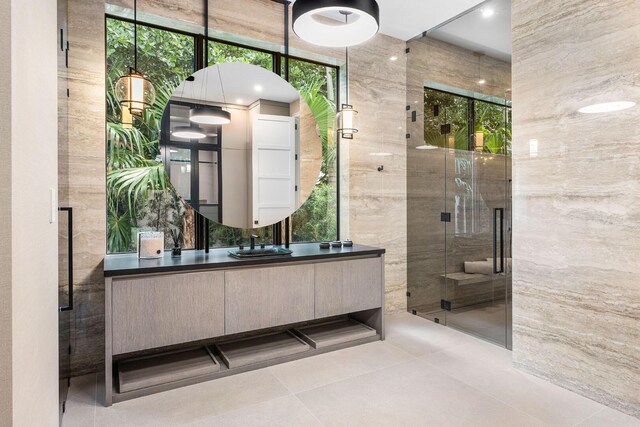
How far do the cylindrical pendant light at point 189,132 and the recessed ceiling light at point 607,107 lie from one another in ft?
9.50

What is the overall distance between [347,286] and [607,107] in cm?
230

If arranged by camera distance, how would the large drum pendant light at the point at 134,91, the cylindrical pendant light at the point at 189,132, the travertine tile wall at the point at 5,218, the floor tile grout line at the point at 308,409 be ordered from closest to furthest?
the travertine tile wall at the point at 5,218 → the floor tile grout line at the point at 308,409 → the large drum pendant light at the point at 134,91 → the cylindrical pendant light at the point at 189,132

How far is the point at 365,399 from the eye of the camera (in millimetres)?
2543

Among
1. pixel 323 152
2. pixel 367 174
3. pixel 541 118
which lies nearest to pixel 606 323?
pixel 541 118

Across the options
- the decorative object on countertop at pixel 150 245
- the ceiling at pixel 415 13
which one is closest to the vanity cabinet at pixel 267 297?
the decorative object on countertop at pixel 150 245

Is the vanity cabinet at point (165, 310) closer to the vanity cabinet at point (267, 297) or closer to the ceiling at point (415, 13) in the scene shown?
the vanity cabinet at point (267, 297)

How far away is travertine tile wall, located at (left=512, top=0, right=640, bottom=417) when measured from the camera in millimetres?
2346

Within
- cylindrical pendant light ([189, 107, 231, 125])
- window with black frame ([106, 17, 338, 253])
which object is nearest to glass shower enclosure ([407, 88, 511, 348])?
window with black frame ([106, 17, 338, 253])

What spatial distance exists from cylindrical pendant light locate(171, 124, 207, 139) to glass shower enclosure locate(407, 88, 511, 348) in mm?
2389

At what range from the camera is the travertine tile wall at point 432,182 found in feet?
12.1

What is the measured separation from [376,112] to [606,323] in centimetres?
289

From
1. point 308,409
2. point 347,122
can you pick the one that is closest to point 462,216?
point 347,122

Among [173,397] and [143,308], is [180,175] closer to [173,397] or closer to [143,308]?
[143,308]

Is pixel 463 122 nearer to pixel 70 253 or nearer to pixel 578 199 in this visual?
pixel 578 199
